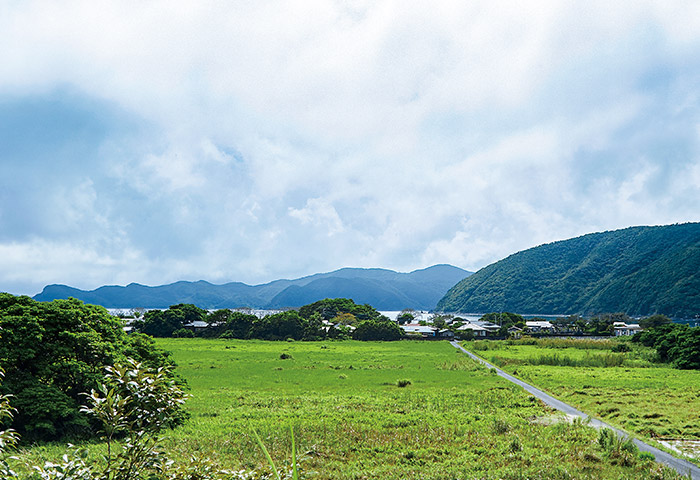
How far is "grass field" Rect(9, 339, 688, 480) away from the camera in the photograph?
13.2 m

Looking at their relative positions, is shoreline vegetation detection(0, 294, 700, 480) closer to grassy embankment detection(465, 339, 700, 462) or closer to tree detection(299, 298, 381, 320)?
grassy embankment detection(465, 339, 700, 462)

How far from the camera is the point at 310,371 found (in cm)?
3703

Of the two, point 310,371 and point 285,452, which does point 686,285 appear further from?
point 285,452

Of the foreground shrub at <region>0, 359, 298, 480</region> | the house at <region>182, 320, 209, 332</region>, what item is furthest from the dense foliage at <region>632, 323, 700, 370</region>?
the house at <region>182, 320, 209, 332</region>

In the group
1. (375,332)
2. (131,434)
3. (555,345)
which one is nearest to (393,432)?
(131,434)

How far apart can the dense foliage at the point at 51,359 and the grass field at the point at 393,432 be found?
159 centimetres

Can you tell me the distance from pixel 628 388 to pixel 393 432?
809 inches

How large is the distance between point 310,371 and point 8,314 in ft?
80.5

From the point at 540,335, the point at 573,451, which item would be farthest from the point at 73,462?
the point at 540,335

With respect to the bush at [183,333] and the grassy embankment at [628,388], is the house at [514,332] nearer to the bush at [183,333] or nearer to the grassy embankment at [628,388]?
the grassy embankment at [628,388]

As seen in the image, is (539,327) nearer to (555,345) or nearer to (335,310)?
(555,345)

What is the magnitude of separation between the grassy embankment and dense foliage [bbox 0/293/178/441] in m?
20.2

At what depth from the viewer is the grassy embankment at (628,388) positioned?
19.5m

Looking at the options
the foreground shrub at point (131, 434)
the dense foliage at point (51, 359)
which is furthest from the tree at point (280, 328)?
the foreground shrub at point (131, 434)
